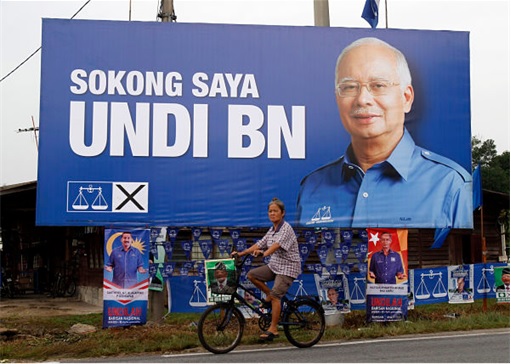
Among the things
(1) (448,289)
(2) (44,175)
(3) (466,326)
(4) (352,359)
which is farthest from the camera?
(1) (448,289)

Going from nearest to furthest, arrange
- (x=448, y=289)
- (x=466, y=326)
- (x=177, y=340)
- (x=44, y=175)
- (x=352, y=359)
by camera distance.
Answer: (x=352, y=359)
(x=177, y=340)
(x=466, y=326)
(x=44, y=175)
(x=448, y=289)

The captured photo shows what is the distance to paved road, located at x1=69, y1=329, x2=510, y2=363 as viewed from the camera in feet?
27.9

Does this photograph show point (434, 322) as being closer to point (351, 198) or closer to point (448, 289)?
Answer: point (448, 289)

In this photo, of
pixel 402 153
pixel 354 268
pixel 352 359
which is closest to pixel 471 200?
pixel 402 153

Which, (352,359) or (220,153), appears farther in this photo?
(220,153)

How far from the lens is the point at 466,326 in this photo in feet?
38.5

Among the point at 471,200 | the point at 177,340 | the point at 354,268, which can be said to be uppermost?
the point at 471,200

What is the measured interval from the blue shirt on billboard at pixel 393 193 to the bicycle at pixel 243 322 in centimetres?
372

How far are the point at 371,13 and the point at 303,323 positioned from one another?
737 centimetres

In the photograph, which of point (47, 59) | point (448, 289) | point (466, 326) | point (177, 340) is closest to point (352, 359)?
point (177, 340)

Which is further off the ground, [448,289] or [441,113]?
[441,113]

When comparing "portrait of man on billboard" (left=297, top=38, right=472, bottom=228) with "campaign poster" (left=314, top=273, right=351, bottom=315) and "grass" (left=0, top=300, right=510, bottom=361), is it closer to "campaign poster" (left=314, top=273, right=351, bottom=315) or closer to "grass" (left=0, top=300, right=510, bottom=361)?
"campaign poster" (left=314, top=273, right=351, bottom=315)

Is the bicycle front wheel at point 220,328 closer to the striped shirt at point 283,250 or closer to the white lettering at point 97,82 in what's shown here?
the striped shirt at point 283,250

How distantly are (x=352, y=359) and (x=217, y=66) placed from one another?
6.57 metres
